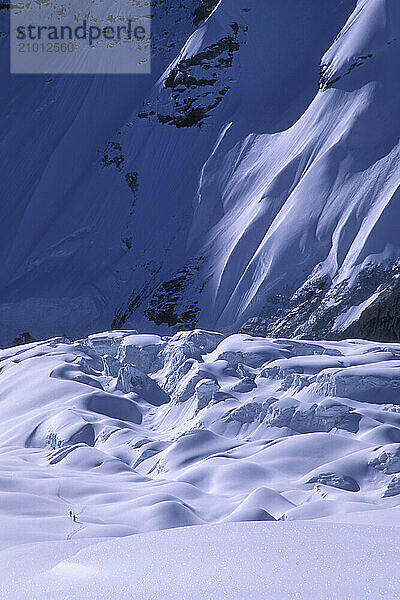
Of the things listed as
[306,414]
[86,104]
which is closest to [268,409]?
[306,414]

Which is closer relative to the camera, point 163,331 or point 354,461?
point 354,461

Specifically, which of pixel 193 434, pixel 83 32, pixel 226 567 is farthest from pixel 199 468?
pixel 83 32

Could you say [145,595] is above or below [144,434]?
above

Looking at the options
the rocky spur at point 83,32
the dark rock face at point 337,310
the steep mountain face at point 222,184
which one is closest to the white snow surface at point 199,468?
the dark rock face at point 337,310

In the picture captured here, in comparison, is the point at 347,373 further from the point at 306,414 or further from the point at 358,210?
the point at 358,210

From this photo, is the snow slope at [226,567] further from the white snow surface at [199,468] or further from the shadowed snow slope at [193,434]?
the shadowed snow slope at [193,434]
